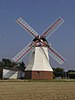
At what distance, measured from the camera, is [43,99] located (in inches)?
943

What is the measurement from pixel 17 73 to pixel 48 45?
28.8 metres

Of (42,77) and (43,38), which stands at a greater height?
(43,38)

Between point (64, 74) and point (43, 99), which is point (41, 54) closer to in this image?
point (43, 99)

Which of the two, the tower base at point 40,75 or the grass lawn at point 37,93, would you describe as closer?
the grass lawn at point 37,93

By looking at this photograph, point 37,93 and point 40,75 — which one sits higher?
point 40,75

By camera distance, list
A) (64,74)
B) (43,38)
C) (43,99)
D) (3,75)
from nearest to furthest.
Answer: (43,99), (43,38), (3,75), (64,74)

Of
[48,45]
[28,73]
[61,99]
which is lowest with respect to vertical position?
[61,99]

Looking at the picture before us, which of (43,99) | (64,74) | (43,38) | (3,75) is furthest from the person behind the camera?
(64,74)

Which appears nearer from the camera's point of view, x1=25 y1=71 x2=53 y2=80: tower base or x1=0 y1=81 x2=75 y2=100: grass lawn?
x1=0 y1=81 x2=75 y2=100: grass lawn

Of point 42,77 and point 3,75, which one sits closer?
point 42,77

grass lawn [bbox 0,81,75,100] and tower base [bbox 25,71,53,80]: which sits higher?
tower base [bbox 25,71,53,80]

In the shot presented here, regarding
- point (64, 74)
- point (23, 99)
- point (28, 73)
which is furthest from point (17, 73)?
point (23, 99)

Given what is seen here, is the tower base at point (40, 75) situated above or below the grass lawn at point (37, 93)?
above

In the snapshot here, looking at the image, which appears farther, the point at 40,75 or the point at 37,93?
the point at 40,75
